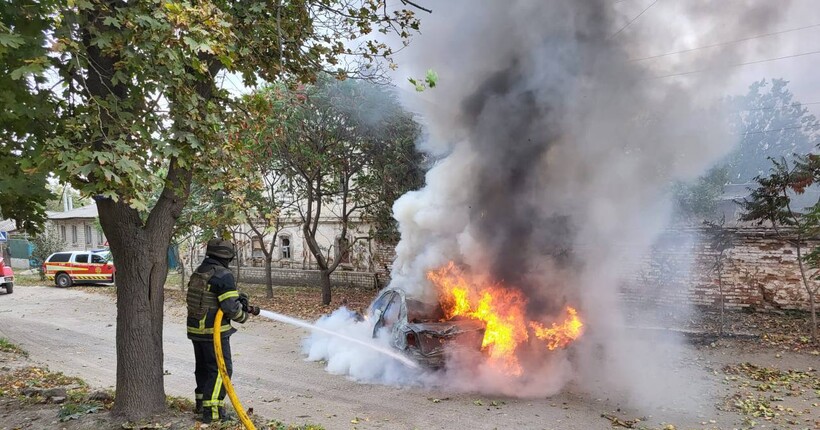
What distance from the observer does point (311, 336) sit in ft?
34.4

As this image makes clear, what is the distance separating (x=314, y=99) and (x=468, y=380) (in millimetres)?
8647

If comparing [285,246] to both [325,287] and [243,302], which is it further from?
[243,302]

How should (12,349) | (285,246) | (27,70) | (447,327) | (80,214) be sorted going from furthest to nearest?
(80,214), (285,246), (12,349), (447,327), (27,70)

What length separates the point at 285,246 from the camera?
2298cm

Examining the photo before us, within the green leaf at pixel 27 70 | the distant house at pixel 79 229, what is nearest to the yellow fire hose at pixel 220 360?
the green leaf at pixel 27 70

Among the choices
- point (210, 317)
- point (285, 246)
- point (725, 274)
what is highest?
point (285, 246)

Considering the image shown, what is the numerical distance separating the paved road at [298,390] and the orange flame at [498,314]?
972mm

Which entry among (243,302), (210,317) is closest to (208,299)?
(210,317)

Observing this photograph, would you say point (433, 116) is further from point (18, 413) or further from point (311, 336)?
point (18, 413)

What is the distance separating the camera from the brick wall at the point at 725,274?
11.1 meters

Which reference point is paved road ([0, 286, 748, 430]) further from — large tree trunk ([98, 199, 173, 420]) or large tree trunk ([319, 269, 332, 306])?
large tree trunk ([319, 269, 332, 306])

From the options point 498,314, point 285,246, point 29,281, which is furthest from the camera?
point 29,281

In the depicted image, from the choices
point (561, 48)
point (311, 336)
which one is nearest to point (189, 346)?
point (311, 336)

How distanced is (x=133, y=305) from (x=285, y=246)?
59.9ft
